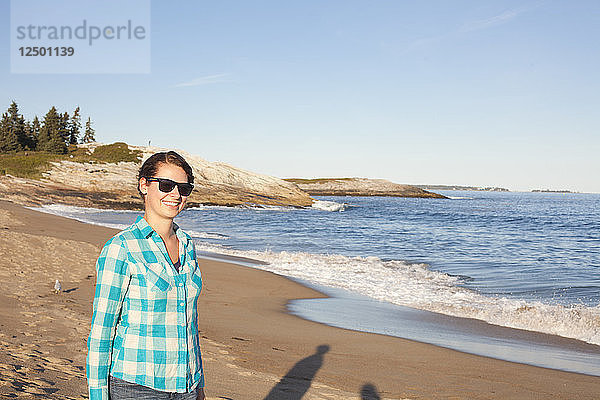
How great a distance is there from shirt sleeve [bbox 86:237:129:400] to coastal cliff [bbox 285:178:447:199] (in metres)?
129

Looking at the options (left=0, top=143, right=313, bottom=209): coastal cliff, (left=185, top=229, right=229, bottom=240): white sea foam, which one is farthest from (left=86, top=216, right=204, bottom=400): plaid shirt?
(left=0, top=143, right=313, bottom=209): coastal cliff

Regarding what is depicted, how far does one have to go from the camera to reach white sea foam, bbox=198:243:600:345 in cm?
1035

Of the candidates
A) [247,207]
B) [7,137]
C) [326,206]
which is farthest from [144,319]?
[7,137]

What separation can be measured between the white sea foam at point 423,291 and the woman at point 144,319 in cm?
889

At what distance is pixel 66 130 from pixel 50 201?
36140 millimetres

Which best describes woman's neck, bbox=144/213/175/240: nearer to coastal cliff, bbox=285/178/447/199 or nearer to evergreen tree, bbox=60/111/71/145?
evergreen tree, bbox=60/111/71/145

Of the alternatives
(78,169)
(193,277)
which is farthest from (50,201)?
(193,277)

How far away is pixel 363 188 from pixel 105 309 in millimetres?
138130

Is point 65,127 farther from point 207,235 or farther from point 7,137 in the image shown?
point 207,235

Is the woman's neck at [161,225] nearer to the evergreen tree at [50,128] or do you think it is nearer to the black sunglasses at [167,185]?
the black sunglasses at [167,185]

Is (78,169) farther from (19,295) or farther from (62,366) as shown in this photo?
(62,366)

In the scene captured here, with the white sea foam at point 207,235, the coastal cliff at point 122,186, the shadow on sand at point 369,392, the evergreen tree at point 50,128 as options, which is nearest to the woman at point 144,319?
the shadow on sand at point 369,392

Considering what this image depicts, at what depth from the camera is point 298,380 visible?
6125mm

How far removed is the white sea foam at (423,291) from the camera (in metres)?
10.4
